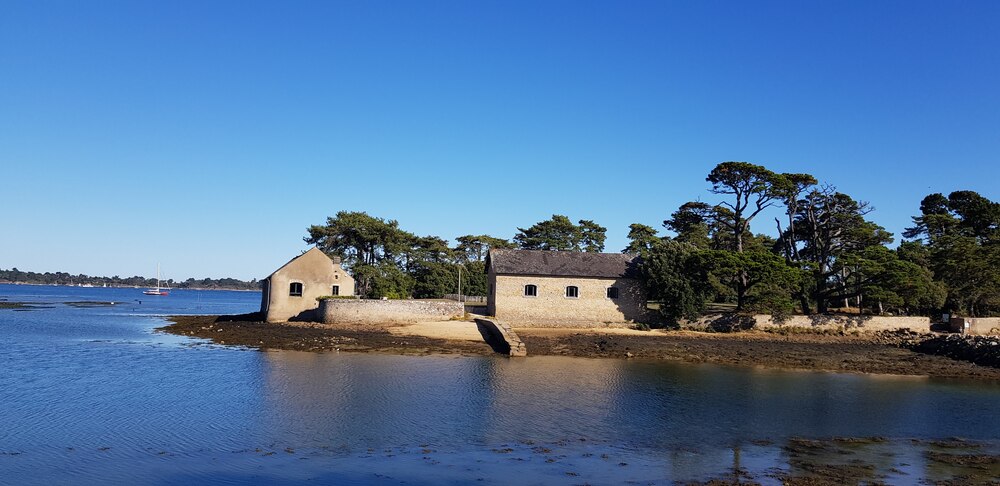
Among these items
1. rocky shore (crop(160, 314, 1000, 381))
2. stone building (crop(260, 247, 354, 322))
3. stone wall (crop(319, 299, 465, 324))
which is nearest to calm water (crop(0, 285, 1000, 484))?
rocky shore (crop(160, 314, 1000, 381))

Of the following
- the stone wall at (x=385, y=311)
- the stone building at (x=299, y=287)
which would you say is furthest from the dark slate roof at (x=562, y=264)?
the stone building at (x=299, y=287)

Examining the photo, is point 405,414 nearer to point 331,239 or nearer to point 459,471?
point 459,471

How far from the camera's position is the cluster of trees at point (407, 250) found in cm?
6145

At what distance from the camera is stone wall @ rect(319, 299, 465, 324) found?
44.5m

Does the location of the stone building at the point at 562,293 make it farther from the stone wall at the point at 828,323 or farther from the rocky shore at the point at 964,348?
the rocky shore at the point at 964,348

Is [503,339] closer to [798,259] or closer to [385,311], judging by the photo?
[385,311]

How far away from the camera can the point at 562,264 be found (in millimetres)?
47781

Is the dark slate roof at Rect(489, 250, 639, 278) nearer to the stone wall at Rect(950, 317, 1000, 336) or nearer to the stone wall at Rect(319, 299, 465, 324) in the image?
the stone wall at Rect(319, 299, 465, 324)

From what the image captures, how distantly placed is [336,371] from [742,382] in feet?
55.6

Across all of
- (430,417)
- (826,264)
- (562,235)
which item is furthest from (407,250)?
(430,417)

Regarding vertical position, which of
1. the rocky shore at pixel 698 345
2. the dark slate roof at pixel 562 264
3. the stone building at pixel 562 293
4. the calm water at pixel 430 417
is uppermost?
the dark slate roof at pixel 562 264

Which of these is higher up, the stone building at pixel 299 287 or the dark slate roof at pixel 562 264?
the dark slate roof at pixel 562 264

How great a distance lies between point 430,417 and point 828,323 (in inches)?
1384

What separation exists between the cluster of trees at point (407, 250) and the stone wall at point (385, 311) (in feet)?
36.3
